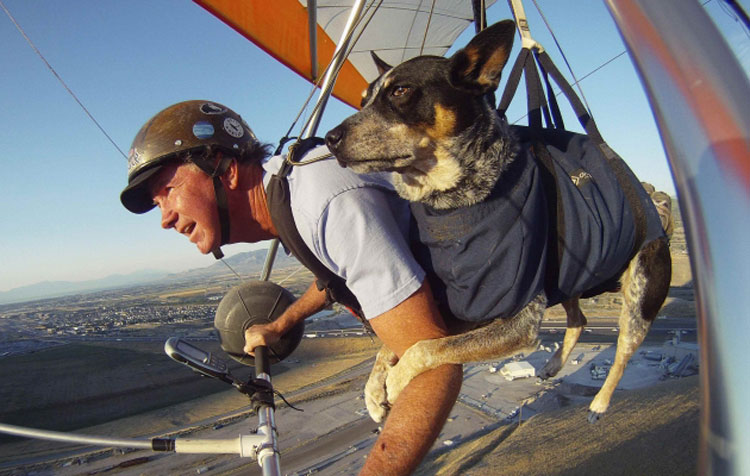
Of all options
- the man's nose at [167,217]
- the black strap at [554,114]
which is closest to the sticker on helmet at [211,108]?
the man's nose at [167,217]

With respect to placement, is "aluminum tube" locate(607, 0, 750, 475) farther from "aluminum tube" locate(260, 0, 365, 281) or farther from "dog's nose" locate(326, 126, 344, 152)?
"aluminum tube" locate(260, 0, 365, 281)

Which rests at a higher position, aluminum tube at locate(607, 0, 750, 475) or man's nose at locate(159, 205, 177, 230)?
man's nose at locate(159, 205, 177, 230)

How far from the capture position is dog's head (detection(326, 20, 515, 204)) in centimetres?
241

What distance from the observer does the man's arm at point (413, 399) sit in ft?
6.56

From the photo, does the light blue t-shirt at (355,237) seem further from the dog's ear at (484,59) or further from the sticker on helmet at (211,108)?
the sticker on helmet at (211,108)

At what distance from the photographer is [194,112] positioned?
317cm

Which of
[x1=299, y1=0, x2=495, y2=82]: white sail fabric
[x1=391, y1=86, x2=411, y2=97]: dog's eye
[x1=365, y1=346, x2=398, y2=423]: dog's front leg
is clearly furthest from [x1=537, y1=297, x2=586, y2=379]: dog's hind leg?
[x1=299, y1=0, x2=495, y2=82]: white sail fabric

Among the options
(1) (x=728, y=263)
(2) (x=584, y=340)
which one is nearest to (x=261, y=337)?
(1) (x=728, y=263)

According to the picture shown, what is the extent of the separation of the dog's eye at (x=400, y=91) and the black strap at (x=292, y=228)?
0.62 meters

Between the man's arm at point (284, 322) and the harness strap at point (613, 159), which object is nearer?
the harness strap at point (613, 159)

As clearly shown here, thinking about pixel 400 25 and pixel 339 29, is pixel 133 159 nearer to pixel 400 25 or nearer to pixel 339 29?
pixel 400 25

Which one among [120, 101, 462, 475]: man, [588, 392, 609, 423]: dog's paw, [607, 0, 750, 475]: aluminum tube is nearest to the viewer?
[607, 0, 750, 475]: aluminum tube

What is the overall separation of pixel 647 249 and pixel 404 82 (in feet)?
6.34

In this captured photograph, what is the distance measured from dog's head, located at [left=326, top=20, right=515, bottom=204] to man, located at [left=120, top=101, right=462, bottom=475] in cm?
21
